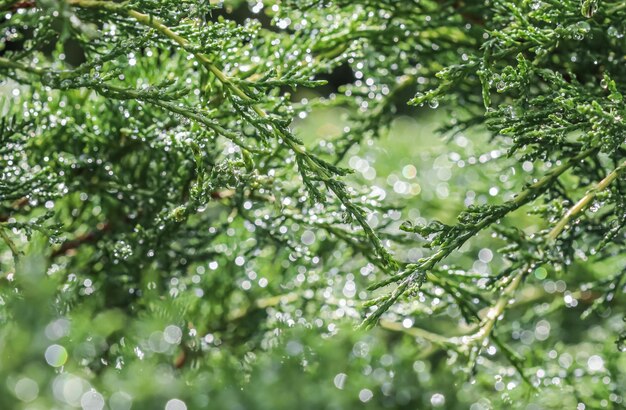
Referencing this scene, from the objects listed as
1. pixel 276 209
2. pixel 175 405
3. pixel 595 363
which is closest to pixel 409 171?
pixel 595 363

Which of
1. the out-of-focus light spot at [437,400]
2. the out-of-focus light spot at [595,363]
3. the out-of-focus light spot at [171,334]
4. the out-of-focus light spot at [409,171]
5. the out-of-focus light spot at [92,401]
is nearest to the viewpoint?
the out-of-focus light spot at [92,401]

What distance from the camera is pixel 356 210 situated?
2.31 ft

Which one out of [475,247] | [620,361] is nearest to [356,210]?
[620,361]

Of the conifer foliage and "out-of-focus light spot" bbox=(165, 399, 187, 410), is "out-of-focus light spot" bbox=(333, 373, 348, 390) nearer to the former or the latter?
the conifer foliage

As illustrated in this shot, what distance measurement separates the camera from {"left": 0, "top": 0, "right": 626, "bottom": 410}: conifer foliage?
2.15 ft

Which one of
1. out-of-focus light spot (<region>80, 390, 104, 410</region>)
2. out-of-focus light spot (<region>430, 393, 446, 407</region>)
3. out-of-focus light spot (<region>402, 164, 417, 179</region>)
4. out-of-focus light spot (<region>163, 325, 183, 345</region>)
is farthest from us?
out-of-focus light spot (<region>402, 164, 417, 179</region>)

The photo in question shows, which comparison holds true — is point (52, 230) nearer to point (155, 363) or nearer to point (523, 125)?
point (155, 363)

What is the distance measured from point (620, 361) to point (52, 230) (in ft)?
2.84

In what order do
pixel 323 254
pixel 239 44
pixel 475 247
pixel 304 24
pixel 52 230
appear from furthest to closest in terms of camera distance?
pixel 475 247
pixel 323 254
pixel 304 24
pixel 239 44
pixel 52 230

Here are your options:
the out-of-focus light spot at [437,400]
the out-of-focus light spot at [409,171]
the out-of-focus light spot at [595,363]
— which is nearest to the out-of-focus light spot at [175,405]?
the out-of-focus light spot at [437,400]

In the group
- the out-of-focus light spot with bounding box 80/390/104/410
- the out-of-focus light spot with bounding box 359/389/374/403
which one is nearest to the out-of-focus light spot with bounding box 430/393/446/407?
the out-of-focus light spot with bounding box 359/389/374/403

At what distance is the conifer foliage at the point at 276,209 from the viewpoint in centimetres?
66

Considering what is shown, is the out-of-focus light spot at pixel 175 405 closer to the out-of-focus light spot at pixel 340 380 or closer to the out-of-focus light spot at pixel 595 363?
the out-of-focus light spot at pixel 340 380

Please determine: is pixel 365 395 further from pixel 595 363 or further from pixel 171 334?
pixel 595 363
